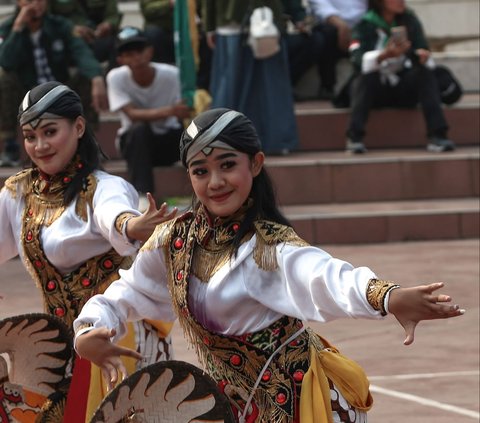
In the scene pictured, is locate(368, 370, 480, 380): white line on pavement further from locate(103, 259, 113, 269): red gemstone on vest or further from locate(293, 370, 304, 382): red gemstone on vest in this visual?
locate(293, 370, 304, 382): red gemstone on vest

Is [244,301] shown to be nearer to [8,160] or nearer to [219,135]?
[219,135]

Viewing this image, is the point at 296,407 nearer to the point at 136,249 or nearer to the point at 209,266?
the point at 209,266

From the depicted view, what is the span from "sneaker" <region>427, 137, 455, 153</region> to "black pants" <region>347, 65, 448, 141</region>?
0.15 ft

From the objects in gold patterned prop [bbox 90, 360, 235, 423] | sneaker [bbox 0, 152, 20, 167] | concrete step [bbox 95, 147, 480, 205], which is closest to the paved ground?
concrete step [bbox 95, 147, 480, 205]

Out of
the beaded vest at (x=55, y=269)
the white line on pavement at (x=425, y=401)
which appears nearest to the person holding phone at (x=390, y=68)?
the white line on pavement at (x=425, y=401)

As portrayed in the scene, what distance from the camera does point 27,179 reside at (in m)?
6.18

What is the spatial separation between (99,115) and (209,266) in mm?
9081

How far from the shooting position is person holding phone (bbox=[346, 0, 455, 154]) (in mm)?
13023

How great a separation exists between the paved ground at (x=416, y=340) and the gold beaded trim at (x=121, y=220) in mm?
→ 2217

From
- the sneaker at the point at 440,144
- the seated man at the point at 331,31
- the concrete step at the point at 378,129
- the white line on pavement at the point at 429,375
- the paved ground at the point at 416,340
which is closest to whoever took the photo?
the paved ground at the point at 416,340

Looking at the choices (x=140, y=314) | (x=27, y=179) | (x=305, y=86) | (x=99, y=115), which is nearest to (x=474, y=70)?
(x=305, y=86)

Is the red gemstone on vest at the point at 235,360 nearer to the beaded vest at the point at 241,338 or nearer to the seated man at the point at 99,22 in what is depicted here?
the beaded vest at the point at 241,338

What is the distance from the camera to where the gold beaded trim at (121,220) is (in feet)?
18.3

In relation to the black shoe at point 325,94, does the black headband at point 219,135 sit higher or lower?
higher
